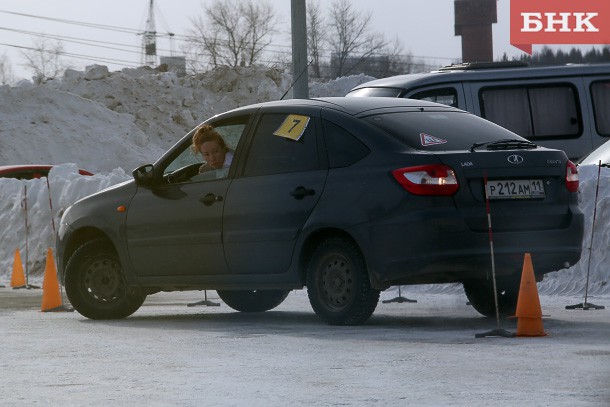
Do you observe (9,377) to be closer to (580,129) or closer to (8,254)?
(8,254)

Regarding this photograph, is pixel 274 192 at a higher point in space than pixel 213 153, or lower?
lower

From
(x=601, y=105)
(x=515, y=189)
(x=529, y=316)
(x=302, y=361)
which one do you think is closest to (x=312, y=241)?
(x=515, y=189)

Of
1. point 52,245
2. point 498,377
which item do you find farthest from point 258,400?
point 52,245

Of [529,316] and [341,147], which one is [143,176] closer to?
[341,147]

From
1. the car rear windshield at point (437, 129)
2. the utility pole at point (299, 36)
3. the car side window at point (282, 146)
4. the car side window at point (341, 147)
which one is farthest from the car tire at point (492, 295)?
the utility pole at point (299, 36)

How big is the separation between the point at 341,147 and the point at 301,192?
430mm

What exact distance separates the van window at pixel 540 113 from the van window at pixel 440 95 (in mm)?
1127

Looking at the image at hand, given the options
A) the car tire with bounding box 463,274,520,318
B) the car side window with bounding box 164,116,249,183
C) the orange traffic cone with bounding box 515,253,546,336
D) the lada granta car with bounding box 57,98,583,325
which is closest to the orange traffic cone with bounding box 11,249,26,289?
the lada granta car with bounding box 57,98,583,325

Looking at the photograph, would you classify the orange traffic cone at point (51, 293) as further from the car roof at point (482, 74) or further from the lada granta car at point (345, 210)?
the car roof at point (482, 74)

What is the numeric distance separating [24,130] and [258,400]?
59133 mm

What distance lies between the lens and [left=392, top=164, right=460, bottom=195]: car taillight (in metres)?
10.5

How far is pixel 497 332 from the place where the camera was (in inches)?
397

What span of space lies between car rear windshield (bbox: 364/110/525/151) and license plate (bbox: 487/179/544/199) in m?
0.44

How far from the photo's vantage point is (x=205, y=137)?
1206cm
